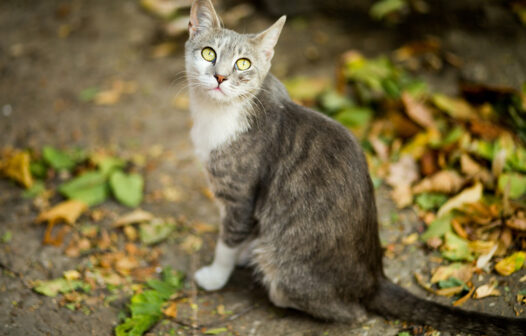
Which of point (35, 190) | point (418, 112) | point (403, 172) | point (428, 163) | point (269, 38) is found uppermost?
point (269, 38)

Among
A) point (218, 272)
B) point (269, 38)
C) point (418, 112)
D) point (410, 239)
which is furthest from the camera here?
point (418, 112)

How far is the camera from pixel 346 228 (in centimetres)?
288

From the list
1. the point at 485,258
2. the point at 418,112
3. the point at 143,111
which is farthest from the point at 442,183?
the point at 143,111

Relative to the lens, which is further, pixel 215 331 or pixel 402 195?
pixel 402 195

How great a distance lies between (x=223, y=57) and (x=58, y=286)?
215 cm

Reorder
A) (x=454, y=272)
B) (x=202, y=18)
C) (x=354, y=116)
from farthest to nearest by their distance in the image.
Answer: (x=354, y=116)
(x=454, y=272)
(x=202, y=18)

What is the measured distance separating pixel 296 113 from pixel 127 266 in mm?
1987

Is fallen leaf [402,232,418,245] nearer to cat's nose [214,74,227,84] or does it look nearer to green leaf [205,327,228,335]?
green leaf [205,327,228,335]

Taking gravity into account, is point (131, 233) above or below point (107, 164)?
below

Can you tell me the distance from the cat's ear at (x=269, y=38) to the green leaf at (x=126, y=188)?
2.10m

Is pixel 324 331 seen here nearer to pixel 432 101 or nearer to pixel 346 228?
pixel 346 228

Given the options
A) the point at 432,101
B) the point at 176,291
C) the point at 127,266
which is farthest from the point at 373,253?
the point at 432,101

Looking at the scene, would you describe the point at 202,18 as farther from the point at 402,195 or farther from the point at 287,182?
the point at 402,195

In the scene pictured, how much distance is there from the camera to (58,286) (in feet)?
10.7
